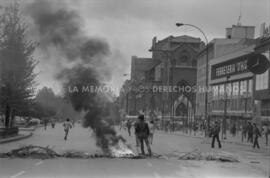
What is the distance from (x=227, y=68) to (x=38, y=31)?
2760 inches

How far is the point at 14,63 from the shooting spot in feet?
128

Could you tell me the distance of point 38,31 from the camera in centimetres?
2486

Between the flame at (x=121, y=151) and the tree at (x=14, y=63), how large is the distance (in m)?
14.3

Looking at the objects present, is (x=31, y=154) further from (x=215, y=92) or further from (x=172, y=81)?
(x=215, y=92)

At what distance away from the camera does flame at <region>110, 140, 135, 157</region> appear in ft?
72.2

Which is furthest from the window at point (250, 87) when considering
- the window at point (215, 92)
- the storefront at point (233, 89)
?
the window at point (215, 92)

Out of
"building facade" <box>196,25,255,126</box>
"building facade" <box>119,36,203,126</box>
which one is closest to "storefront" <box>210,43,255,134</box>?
"building facade" <box>196,25,255,126</box>

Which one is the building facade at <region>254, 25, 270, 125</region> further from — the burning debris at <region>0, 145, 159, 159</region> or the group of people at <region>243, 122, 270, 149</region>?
the burning debris at <region>0, 145, 159, 159</region>

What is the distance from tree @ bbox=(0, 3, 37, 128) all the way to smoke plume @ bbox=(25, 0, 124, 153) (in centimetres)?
1185

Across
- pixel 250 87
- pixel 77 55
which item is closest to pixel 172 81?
pixel 250 87

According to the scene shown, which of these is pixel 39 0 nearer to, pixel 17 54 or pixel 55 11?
pixel 55 11

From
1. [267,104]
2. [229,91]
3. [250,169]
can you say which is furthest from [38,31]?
[229,91]

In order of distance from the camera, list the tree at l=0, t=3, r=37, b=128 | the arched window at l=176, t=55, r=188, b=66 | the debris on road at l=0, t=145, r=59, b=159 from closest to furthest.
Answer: the debris on road at l=0, t=145, r=59, b=159 → the tree at l=0, t=3, r=37, b=128 → the arched window at l=176, t=55, r=188, b=66

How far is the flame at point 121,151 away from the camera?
2202 centimetres
